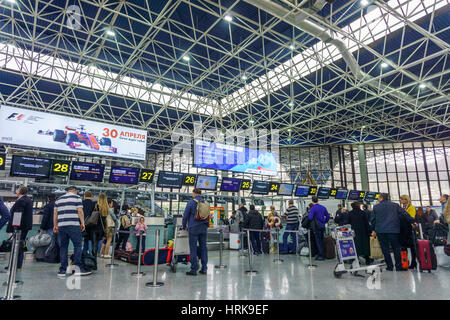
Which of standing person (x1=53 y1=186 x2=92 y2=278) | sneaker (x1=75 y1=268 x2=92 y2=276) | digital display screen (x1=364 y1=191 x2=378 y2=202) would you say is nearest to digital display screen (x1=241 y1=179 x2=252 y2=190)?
digital display screen (x1=364 y1=191 x2=378 y2=202)

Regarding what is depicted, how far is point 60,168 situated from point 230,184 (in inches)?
322

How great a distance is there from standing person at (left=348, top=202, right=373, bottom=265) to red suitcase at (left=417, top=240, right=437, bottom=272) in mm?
1265

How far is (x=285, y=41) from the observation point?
15359mm

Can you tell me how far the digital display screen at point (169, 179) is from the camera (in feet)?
43.6

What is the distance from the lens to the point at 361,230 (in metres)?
7.41

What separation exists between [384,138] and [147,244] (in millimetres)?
26043

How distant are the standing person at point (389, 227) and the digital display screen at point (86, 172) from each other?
34.1ft

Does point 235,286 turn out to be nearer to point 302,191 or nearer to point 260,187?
point 260,187

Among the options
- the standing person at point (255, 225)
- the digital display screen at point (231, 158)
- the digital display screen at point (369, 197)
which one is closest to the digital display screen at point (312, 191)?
the digital display screen at point (231, 158)

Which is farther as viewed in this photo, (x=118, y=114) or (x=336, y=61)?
(x=118, y=114)
